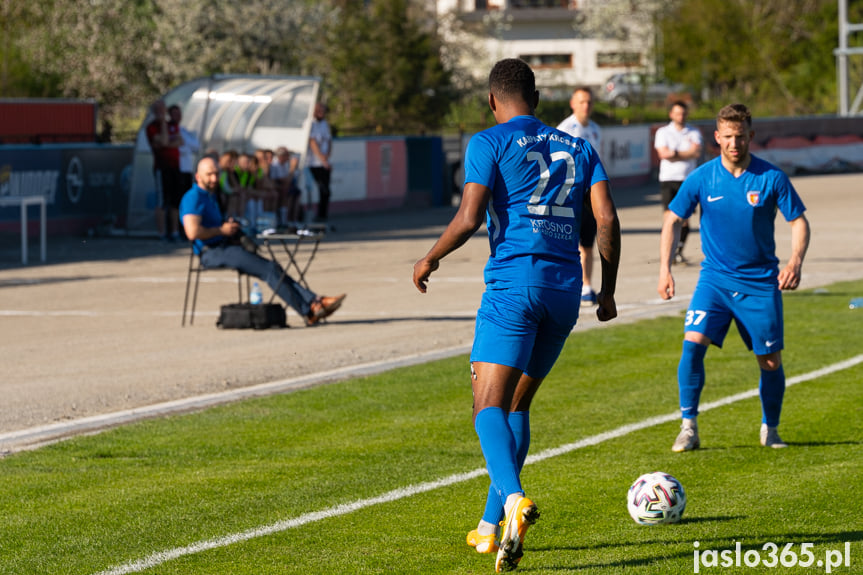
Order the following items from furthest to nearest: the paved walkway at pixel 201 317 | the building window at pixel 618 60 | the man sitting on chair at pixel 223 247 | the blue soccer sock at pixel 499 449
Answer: the building window at pixel 618 60, the man sitting on chair at pixel 223 247, the paved walkway at pixel 201 317, the blue soccer sock at pixel 499 449

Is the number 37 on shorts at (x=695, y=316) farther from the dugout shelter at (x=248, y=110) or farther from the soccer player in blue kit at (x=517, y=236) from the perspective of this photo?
the dugout shelter at (x=248, y=110)

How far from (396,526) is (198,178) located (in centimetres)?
760

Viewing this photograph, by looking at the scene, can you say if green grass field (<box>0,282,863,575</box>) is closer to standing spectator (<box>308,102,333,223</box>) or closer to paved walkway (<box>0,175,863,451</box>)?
paved walkway (<box>0,175,863,451</box>)

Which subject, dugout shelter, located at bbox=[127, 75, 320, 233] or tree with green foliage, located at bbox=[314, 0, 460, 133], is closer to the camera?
dugout shelter, located at bbox=[127, 75, 320, 233]

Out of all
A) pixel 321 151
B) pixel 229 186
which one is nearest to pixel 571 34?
pixel 321 151

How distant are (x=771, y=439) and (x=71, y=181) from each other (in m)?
18.2

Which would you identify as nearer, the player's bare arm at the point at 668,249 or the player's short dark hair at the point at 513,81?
the player's short dark hair at the point at 513,81

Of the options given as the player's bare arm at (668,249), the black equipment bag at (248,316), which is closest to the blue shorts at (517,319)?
the player's bare arm at (668,249)

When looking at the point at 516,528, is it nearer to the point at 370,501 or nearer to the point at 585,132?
the point at 370,501

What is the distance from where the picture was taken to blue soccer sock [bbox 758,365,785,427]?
26.0 feet

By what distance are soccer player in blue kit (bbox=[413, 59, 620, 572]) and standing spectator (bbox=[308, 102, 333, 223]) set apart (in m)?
18.8

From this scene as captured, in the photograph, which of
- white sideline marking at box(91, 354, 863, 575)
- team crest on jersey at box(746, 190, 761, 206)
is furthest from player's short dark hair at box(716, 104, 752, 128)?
white sideline marking at box(91, 354, 863, 575)

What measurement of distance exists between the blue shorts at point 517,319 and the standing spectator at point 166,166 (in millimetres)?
18078

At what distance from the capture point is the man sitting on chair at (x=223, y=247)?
43.3 ft
